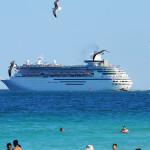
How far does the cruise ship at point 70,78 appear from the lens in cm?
17125

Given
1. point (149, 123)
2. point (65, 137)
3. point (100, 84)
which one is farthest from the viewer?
point (100, 84)

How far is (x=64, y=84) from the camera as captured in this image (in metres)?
172

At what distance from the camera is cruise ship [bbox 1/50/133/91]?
171250mm

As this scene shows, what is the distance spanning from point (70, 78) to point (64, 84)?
8.75ft

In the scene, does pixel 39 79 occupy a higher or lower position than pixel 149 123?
higher

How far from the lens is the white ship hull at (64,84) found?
560 feet

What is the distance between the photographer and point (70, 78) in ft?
568

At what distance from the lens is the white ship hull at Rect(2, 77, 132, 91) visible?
170625mm

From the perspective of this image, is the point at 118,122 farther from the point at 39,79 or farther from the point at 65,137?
the point at 39,79

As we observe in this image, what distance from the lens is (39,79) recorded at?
578ft

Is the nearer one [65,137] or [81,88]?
[65,137]

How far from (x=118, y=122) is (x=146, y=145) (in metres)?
16.7

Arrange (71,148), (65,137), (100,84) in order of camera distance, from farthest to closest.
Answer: (100,84), (65,137), (71,148)

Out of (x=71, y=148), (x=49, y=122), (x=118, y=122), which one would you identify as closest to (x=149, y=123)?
(x=118, y=122)
